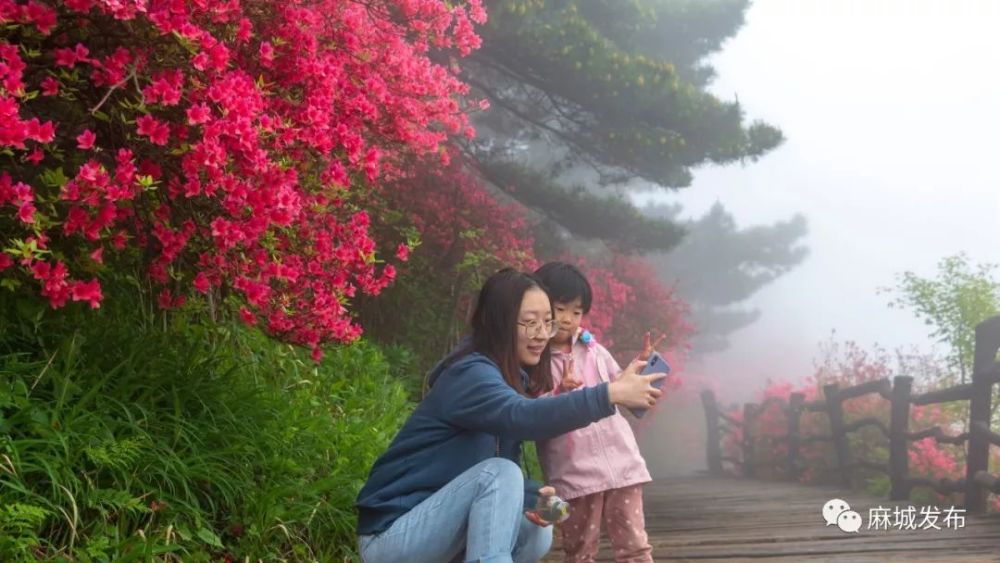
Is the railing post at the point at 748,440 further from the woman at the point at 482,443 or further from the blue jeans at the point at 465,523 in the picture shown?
the blue jeans at the point at 465,523

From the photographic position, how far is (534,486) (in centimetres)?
268

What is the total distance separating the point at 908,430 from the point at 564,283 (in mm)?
4995

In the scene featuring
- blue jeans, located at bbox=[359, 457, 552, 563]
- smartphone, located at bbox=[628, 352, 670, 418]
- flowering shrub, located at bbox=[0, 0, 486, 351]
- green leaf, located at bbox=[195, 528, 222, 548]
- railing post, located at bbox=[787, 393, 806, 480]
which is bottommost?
railing post, located at bbox=[787, 393, 806, 480]

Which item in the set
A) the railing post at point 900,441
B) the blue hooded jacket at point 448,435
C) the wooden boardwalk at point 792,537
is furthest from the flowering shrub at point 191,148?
the railing post at point 900,441

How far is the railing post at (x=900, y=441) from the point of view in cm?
718

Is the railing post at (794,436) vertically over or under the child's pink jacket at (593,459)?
under

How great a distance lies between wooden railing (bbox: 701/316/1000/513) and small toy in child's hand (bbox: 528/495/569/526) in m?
3.86

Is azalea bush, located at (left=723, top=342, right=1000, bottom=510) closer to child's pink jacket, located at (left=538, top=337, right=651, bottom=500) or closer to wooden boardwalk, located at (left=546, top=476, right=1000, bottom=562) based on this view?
wooden boardwalk, located at (left=546, top=476, right=1000, bottom=562)

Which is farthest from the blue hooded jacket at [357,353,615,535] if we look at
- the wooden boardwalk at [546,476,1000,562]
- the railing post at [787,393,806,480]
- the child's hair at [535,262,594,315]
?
the railing post at [787,393,806,480]

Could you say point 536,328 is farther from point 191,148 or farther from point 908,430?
point 908,430

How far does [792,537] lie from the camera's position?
504 cm

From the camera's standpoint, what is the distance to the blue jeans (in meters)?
2.39

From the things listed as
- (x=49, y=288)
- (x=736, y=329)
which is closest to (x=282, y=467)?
(x=49, y=288)

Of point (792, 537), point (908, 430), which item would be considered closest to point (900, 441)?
point (908, 430)
